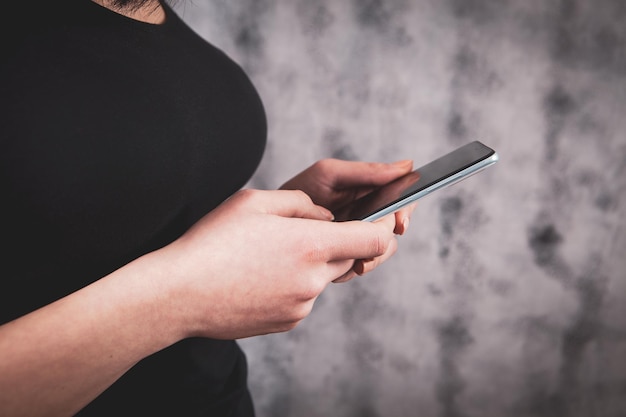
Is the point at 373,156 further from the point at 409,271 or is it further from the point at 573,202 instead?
the point at 573,202

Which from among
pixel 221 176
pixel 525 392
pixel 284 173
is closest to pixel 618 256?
pixel 525 392

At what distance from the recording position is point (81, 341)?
363mm

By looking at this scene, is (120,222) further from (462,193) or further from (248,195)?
(462,193)

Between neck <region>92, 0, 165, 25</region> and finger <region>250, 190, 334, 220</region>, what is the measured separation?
223 mm

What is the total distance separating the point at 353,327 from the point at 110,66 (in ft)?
3.26

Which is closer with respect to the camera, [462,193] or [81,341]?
[81,341]

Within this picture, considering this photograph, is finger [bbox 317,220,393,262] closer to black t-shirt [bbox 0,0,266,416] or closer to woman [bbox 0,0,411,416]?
woman [bbox 0,0,411,416]

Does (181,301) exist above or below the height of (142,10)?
below

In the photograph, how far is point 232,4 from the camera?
101 cm

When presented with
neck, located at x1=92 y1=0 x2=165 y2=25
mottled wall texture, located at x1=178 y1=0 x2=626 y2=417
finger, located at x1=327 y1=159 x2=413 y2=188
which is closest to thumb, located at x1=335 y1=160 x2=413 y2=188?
finger, located at x1=327 y1=159 x2=413 y2=188

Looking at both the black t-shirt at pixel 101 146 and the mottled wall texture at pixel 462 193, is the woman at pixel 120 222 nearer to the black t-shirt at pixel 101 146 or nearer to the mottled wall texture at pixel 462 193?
the black t-shirt at pixel 101 146

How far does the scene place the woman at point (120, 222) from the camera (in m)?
0.36

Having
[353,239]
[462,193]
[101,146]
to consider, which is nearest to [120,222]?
[101,146]

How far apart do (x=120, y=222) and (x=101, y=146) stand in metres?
0.07
